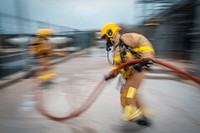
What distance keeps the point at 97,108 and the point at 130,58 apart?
1.76 m

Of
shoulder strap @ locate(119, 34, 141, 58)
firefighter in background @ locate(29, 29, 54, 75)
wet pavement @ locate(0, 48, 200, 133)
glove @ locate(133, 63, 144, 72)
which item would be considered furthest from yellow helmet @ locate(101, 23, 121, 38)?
firefighter in background @ locate(29, 29, 54, 75)

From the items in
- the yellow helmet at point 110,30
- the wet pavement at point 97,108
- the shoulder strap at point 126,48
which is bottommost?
the wet pavement at point 97,108

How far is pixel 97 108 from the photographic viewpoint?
5.43 m

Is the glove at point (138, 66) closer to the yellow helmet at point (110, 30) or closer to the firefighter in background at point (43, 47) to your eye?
the yellow helmet at point (110, 30)

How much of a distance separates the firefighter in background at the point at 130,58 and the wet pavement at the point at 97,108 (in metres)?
0.36

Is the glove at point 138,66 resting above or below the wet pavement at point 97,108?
above

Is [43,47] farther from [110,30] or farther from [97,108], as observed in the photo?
[110,30]

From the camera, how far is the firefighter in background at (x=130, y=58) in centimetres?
391

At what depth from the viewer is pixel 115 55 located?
4082 mm

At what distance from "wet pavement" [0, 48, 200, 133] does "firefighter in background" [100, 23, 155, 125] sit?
357 mm

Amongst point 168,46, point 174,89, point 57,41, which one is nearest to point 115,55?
point 174,89

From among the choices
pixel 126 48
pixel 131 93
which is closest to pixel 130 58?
pixel 126 48

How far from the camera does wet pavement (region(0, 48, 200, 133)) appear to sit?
4.26 m

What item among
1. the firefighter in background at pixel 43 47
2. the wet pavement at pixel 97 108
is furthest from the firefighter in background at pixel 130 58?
the firefighter in background at pixel 43 47
